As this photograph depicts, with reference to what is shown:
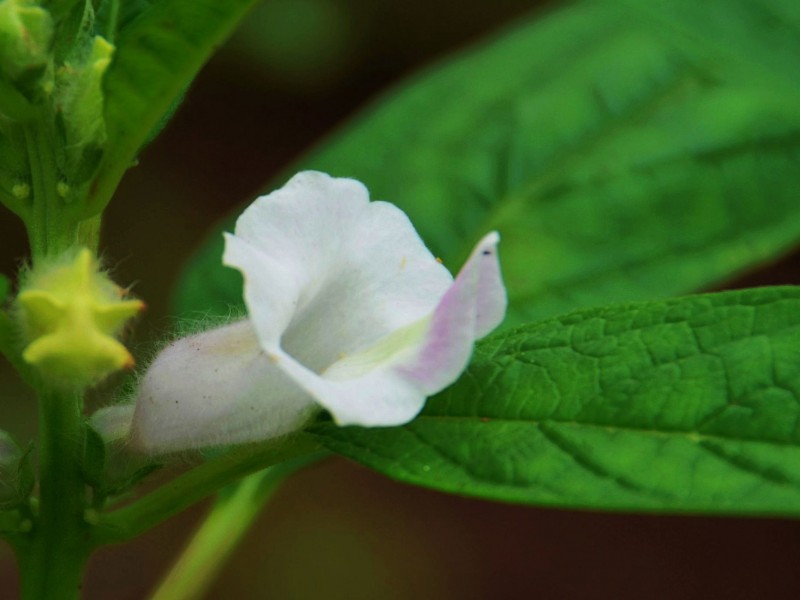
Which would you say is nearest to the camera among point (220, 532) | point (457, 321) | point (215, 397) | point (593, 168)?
point (457, 321)

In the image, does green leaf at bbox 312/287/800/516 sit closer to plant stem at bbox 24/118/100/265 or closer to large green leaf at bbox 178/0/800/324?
plant stem at bbox 24/118/100/265

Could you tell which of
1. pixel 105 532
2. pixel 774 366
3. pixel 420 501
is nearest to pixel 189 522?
pixel 420 501

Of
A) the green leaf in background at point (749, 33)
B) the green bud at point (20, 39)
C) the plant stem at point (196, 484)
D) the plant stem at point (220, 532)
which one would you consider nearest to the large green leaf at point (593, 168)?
the green leaf in background at point (749, 33)

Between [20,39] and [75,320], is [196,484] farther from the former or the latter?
[20,39]

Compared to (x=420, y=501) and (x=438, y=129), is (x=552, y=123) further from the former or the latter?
(x=420, y=501)

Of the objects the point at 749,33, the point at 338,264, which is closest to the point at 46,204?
the point at 338,264

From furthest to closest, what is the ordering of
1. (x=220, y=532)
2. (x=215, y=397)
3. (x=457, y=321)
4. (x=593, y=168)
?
(x=593, y=168) < (x=220, y=532) < (x=215, y=397) < (x=457, y=321)

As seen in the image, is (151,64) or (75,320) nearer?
(75,320)
